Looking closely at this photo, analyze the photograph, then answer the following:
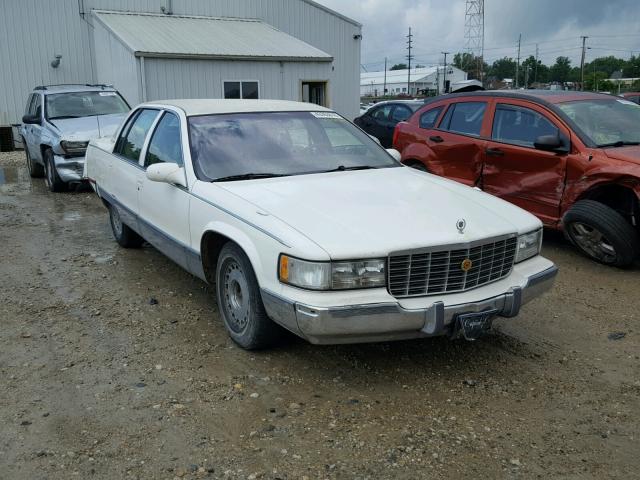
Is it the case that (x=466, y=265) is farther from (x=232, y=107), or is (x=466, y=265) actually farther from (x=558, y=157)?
(x=558, y=157)

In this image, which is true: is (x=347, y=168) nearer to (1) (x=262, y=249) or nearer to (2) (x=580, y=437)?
(1) (x=262, y=249)

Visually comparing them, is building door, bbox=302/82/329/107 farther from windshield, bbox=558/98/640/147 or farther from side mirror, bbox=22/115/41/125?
windshield, bbox=558/98/640/147

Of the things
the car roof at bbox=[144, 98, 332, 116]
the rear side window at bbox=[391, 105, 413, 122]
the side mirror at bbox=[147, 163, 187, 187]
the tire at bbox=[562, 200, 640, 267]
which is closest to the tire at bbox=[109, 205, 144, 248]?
the car roof at bbox=[144, 98, 332, 116]

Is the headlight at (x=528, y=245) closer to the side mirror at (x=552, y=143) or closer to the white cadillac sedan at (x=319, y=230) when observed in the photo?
the white cadillac sedan at (x=319, y=230)

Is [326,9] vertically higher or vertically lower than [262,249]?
higher

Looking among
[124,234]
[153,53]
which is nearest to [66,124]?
[124,234]

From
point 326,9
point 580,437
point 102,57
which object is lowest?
point 580,437

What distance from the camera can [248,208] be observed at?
3830 mm

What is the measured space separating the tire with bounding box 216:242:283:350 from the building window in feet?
47.8

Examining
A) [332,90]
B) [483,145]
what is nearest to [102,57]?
[332,90]

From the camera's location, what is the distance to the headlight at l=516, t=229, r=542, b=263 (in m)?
3.97

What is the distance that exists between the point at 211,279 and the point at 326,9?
19971 mm

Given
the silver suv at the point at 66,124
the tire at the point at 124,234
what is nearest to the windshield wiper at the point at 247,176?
the tire at the point at 124,234

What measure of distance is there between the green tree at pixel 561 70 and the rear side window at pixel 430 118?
114674 millimetres
